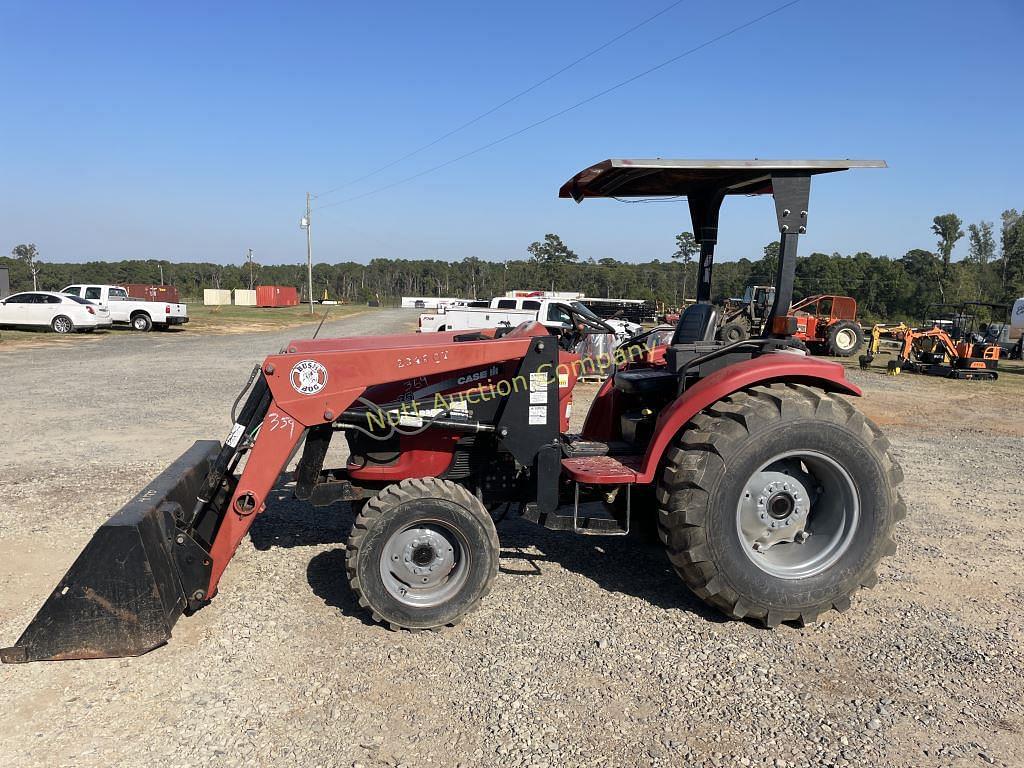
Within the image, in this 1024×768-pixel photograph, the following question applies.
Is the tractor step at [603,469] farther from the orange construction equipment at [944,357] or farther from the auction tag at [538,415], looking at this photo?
the orange construction equipment at [944,357]

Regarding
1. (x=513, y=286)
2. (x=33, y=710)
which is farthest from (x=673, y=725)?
(x=513, y=286)

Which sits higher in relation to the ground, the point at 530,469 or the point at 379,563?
the point at 530,469

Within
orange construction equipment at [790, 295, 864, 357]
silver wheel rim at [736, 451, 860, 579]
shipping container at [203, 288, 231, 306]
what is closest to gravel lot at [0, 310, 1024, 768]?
silver wheel rim at [736, 451, 860, 579]

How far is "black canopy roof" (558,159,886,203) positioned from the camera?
3793mm

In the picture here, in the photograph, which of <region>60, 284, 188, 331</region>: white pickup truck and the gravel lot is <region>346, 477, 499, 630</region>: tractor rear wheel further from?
<region>60, 284, 188, 331</region>: white pickup truck

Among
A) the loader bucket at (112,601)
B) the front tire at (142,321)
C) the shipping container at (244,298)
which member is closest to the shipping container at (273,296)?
the shipping container at (244,298)

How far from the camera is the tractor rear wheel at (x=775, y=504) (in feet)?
12.2

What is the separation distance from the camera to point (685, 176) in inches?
168

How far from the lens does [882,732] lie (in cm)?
298

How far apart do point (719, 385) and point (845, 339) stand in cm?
2032

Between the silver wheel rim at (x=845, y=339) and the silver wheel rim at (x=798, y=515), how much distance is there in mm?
19609

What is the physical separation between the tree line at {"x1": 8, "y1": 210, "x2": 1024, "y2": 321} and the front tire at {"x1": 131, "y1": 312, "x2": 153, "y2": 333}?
68.2 ft

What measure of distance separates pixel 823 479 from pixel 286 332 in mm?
30146

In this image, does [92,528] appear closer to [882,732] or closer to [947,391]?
[882,732]
